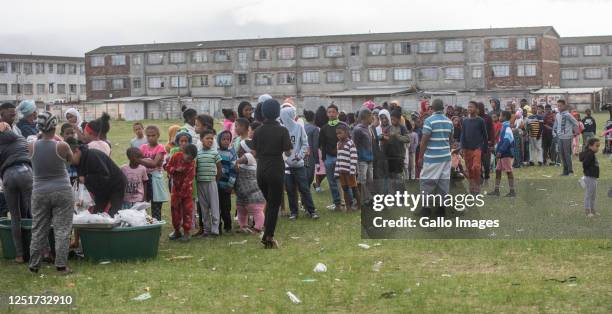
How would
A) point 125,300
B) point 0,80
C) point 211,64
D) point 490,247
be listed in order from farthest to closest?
point 0,80 < point 211,64 < point 490,247 < point 125,300

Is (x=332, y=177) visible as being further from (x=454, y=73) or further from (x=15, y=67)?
(x=15, y=67)

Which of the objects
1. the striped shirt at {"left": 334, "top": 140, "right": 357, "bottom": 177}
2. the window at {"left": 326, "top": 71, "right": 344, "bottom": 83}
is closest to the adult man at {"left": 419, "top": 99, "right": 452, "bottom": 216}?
the striped shirt at {"left": 334, "top": 140, "right": 357, "bottom": 177}

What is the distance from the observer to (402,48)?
3361 inches

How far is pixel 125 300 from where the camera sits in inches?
342

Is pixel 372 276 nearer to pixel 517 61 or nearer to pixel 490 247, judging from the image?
pixel 490 247

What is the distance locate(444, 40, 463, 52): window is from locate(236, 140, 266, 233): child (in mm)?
72298

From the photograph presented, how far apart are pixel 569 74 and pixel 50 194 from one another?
93181 mm

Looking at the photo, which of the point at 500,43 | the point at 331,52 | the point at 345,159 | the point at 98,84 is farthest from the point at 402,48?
the point at 345,159

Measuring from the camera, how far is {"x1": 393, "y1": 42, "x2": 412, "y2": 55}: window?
279 ft

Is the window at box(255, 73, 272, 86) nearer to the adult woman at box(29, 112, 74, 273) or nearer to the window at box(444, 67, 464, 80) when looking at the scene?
the window at box(444, 67, 464, 80)

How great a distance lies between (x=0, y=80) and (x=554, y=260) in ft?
374

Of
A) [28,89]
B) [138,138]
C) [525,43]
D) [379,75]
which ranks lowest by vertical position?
[138,138]

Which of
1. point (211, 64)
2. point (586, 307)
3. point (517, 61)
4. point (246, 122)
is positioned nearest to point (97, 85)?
point (211, 64)

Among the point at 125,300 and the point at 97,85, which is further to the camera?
the point at 97,85
